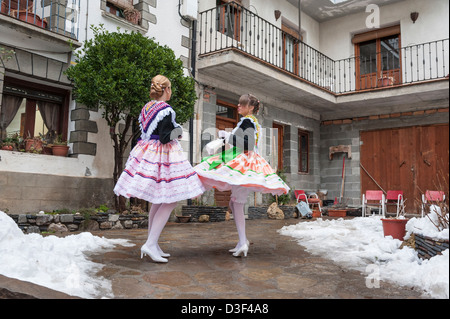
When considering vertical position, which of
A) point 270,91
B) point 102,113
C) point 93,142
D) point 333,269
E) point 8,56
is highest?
point 270,91

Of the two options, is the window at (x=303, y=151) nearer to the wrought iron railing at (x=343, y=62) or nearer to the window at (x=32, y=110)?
the wrought iron railing at (x=343, y=62)

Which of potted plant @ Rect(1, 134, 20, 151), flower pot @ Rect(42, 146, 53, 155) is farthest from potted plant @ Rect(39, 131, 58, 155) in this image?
potted plant @ Rect(1, 134, 20, 151)

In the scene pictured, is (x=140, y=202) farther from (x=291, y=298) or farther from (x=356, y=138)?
(x=356, y=138)

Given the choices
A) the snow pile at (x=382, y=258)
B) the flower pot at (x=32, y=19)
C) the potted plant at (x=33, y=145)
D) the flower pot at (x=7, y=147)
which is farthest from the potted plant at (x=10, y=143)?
the snow pile at (x=382, y=258)

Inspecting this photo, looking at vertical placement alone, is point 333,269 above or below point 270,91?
below

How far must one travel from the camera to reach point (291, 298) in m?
2.21

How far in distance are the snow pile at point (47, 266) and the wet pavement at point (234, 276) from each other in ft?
0.40

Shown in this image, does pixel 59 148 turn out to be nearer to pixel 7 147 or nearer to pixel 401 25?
pixel 7 147

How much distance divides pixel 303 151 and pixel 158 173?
411 inches

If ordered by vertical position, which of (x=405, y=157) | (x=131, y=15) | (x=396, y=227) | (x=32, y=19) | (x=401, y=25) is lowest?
(x=396, y=227)

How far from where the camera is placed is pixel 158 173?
328 centimetres

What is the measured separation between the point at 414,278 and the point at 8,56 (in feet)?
20.7

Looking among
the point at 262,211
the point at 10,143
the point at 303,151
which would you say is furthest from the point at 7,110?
the point at 303,151
